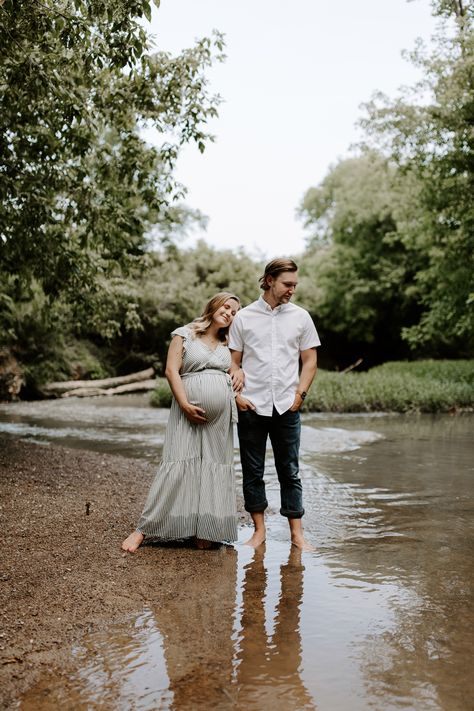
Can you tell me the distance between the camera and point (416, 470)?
29.1ft

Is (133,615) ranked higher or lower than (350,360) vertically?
lower

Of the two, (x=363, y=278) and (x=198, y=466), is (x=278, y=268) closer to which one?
(x=198, y=466)

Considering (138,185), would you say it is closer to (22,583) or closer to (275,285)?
(275,285)

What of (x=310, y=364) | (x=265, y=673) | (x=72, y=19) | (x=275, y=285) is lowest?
(x=265, y=673)

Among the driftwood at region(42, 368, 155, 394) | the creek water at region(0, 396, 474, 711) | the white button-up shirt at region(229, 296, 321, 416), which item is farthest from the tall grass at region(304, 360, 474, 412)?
the white button-up shirt at region(229, 296, 321, 416)

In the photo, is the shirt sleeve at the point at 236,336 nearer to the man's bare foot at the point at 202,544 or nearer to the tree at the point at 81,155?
the man's bare foot at the point at 202,544

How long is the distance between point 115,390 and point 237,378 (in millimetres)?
21765

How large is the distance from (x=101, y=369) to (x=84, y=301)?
1896 centimetres

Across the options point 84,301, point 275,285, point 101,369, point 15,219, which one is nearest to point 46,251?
point 15,219

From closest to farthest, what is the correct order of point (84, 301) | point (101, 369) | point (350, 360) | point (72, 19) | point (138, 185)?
point (72, 19)
point (138, 185)
point (84, 301)
point (101, 369)
point (350, 360)

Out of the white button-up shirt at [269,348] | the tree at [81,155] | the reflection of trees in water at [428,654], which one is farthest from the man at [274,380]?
the tree at [81,155]

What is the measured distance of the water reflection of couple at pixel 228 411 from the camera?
4848mm

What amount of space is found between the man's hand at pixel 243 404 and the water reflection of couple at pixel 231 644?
1.15m

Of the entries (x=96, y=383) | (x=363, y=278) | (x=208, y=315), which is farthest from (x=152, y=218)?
(x=208, y=315)
